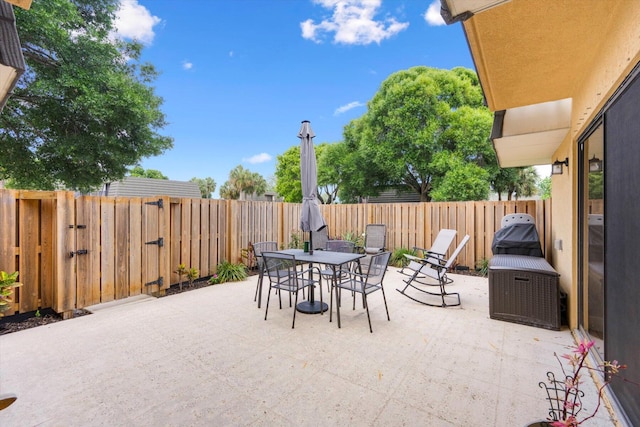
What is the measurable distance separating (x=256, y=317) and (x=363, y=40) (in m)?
14.9

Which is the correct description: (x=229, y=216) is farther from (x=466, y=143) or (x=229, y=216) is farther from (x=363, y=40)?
(x=363, y=40)

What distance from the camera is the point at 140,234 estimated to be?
15.1 feet

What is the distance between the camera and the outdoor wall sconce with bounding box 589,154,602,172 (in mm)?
2337

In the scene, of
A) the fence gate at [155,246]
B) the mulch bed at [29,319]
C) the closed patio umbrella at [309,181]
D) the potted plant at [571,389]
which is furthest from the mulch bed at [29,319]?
the potted plant at [571,389]

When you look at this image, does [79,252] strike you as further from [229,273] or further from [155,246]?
[229,273]

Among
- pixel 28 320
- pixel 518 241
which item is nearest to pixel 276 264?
pixel 28 320

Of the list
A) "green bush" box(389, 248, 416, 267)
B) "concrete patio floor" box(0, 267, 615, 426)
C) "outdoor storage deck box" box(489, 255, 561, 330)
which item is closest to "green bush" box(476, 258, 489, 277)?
"green bush" box(389, 248, 416, 267)

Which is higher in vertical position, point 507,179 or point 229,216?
point 507,179

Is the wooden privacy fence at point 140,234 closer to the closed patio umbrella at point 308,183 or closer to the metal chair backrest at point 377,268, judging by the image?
the closed patio umbrella at point 308,183

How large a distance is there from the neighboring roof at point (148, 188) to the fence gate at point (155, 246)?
11332mm

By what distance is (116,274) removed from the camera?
431 centimetres

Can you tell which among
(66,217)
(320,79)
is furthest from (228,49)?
(66,217)

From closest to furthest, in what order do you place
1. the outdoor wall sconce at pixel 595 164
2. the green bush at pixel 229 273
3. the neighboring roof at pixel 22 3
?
the neighboring roof at pixel 22 3, the outdoor wall sconce at pixel 595 164, the green bush at pixel 229 273

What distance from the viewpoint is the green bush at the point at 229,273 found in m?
5.70
